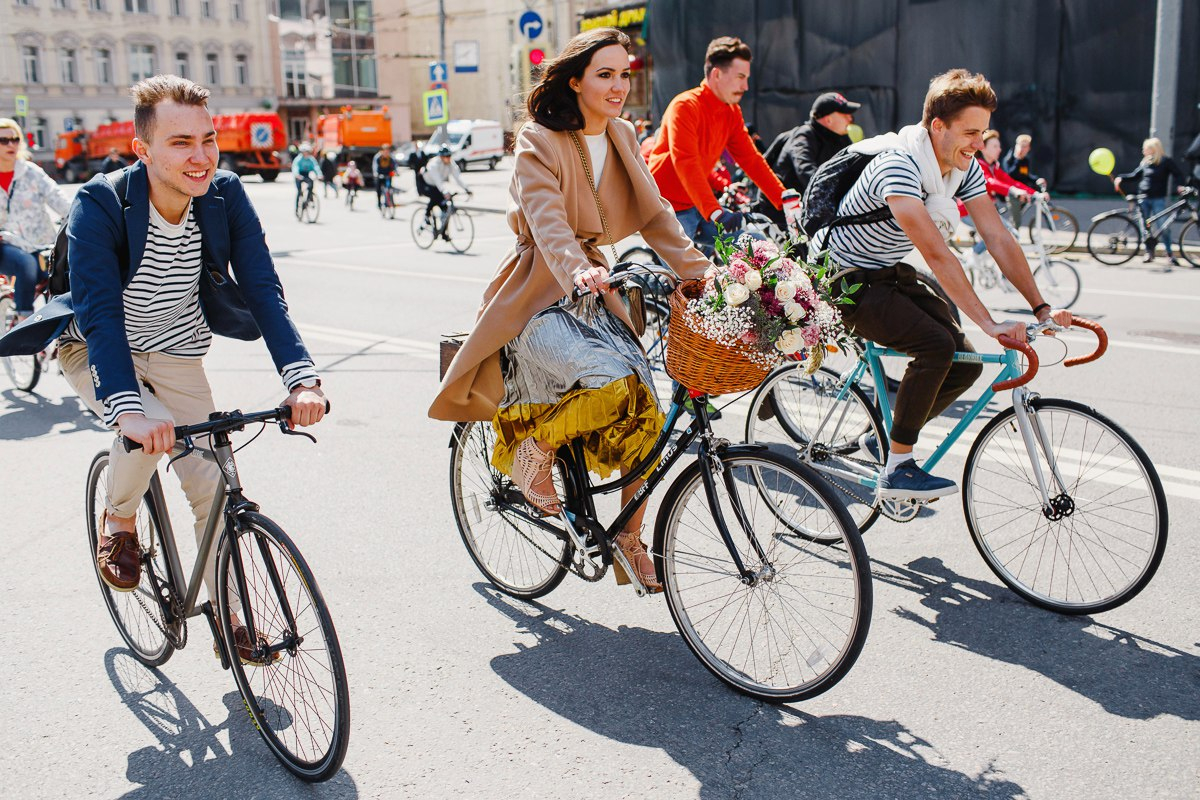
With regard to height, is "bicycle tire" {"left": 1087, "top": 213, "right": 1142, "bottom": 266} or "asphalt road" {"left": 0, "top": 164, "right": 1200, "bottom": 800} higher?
"bicycle tire" {"left": 1087, "top": 213, "right": 1142, "bottom": 266}

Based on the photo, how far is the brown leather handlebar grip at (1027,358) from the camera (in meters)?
3.75

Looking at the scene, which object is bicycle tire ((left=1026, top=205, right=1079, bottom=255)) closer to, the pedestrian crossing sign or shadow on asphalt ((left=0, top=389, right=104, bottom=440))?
shadow on asphalt ((left=0, top=389, right=104, bottom=440))

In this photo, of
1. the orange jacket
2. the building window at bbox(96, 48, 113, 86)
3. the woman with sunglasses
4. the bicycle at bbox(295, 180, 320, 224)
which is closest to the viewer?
the orange jacket

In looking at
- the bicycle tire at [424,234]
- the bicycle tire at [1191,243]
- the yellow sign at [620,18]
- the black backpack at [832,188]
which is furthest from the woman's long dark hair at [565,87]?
the yellow sign at [620,18]

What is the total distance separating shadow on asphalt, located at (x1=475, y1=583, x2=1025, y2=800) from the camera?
298 cm

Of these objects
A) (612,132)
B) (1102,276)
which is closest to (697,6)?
(1102,276)

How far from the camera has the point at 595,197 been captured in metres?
3.79

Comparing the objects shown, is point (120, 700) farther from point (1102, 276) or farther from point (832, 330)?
point (1102, 276)

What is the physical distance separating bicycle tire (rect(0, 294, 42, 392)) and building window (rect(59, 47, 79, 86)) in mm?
62273

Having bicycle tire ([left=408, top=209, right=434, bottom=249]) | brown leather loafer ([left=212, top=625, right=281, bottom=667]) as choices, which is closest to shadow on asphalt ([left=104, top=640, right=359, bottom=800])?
brown leather loafer ([left=212, top=625, right=281, bottom=667])

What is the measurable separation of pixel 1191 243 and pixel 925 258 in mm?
12527

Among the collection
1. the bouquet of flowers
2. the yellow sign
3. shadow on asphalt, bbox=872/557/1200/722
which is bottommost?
shadow on asphalt, bbox=872/557/1200/722

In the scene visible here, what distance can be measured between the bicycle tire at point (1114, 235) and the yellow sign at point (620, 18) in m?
24.7

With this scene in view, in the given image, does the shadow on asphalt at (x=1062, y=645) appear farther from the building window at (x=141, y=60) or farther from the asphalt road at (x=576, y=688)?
the building window at (x=141, y=60)
